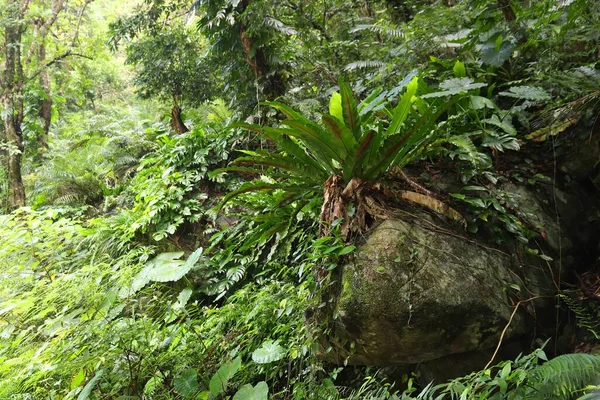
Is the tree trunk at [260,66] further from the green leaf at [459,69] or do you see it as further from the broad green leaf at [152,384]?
the broad green leaf at [152,384]

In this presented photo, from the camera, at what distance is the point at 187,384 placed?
152 centimetres

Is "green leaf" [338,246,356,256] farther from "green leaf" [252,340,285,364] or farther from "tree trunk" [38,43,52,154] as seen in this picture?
"tree trunk" [38,43,52,154]

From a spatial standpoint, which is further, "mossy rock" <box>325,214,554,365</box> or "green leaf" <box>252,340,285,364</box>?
"green leaf" <box>252,340,285,364</box>

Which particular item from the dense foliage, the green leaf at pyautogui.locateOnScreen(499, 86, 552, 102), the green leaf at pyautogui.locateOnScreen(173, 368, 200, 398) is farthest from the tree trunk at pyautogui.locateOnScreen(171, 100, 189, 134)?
the green leaf at pyautogui.locateOnScreen(499, 86, 552, 102)

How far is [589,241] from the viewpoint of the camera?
2027 millimetres

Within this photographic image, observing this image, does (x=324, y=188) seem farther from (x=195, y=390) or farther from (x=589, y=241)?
(x=589, y=241)

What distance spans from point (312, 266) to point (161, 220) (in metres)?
2.41

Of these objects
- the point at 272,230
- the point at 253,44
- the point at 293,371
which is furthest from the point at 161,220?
the point at 293,371

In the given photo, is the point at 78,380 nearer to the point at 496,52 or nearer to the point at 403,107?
the point at 403,107

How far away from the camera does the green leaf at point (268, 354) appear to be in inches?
67.9

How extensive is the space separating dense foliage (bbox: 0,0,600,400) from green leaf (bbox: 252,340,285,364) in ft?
0.04

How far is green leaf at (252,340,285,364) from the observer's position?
1725 mm

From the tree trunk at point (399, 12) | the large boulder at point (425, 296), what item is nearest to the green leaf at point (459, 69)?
the large boulder at point (425, 296)

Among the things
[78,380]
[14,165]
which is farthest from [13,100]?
[78,380]
